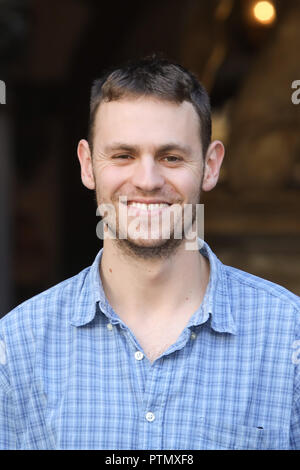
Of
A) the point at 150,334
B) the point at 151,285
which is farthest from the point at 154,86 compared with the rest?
the point at 150,334

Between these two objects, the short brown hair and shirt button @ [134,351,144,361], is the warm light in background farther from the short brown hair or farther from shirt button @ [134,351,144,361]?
shirt button @ [134,351,144,361]

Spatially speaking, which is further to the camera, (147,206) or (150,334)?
(150,334)

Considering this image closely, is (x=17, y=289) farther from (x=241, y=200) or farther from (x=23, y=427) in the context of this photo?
(x=23, y=427)

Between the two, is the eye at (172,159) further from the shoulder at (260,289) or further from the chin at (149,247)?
the shoulder at (260,289)

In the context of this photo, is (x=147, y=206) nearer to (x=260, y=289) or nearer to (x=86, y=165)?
(x=86, y=165)

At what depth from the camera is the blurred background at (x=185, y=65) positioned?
520cm

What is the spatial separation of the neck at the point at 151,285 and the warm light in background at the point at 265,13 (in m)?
3.14

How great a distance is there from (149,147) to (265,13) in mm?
3298

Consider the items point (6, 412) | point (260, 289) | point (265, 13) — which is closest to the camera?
point (6, 412)

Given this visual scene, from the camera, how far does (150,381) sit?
7.33 feet

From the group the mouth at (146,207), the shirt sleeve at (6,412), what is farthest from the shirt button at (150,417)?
the mouth at (146,207)

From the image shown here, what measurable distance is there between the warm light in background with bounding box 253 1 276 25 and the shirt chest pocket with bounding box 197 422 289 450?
11.4 ft

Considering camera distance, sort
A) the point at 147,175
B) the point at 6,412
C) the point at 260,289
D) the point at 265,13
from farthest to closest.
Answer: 1. the point at 265,13
2. the point at 260,289
3. the point at 6,412
4. the point at 147,175
